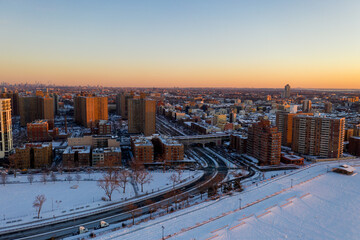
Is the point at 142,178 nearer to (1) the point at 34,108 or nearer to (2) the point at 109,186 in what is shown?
(2) the point at 109,186

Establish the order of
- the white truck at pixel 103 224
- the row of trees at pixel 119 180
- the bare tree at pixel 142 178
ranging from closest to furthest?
the white truck at pixel 103 224 → the row of trees at pixel 119 180 → the bare tree at pixel 142 178

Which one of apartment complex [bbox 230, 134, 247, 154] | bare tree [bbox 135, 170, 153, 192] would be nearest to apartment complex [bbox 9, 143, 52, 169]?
bare tree [bbox 135, 170, 153, 192]

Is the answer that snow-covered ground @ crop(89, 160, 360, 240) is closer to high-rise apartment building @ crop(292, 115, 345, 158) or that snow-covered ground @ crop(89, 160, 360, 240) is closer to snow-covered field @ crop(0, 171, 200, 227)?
snow-covered field @ crop(0, 171, 200, 227)

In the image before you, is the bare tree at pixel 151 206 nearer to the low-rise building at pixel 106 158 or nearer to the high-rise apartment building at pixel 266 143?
the low-rise building at pixel 106 158

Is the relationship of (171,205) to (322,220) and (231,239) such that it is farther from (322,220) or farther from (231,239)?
(322,220)

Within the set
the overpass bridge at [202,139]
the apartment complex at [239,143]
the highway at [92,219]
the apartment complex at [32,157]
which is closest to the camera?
the highway at [92,219]

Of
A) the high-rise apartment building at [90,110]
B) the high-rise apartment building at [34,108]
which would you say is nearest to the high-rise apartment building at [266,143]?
the high-rise apartment building at [90,110]
